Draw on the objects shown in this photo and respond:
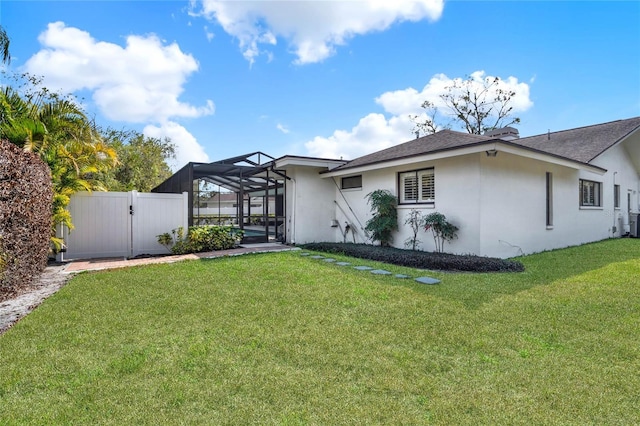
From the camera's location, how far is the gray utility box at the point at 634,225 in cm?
1553

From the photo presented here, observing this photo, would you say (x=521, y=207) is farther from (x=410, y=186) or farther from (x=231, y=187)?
(x=231, y=187)

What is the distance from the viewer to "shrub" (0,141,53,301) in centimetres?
520

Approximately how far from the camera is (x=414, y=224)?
1053cm

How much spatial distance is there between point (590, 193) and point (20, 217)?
1899 cm

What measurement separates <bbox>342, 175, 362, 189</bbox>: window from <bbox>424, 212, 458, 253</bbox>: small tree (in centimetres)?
356

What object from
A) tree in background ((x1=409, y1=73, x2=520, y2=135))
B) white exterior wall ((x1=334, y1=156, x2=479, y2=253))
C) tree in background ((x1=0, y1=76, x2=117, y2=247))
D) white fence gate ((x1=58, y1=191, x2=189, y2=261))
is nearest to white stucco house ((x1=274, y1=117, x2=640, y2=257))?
white exterior wall ((x1=334, y1=156, x2=479, y2=253))

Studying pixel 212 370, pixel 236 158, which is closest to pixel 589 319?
pixel 212 370

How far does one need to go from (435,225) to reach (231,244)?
680cm

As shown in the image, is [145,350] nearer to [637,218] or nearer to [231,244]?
[231,244]

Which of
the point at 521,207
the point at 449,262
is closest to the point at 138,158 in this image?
the point at 449,262

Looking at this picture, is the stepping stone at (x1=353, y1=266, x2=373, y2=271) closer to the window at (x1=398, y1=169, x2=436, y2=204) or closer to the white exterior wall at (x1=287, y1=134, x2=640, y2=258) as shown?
the white exterior wall at (x1=287, y1=134, x2=640, y2=258)

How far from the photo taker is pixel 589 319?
4277 mm

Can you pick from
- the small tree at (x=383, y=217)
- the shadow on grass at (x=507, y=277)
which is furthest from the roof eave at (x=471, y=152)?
the shadow on grass at (x=507, y=277)

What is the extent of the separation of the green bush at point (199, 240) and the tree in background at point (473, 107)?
973 inches
